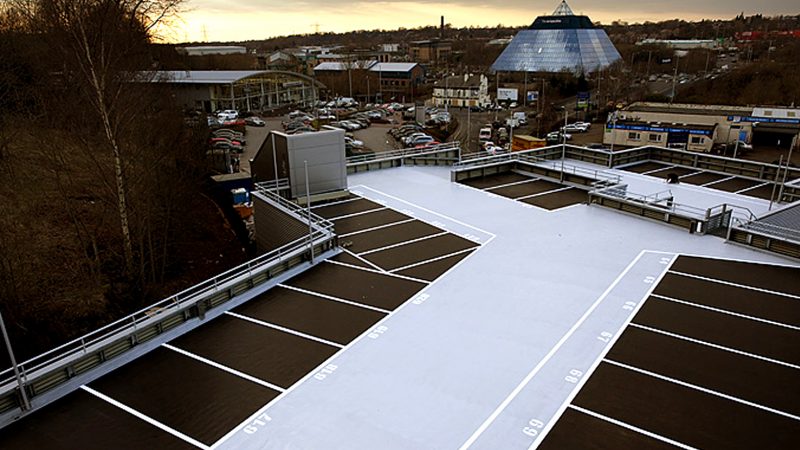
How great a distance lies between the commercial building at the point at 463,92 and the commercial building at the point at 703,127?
112ft

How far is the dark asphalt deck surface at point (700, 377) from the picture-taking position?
930 cm

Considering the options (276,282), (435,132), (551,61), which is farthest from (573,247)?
(551,61)

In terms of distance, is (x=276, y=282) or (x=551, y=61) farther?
(x=551, y=61)

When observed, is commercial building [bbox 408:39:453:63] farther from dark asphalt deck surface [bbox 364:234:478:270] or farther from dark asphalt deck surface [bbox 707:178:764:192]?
dark asphalt deck surface [bbox 364:234:478:270]

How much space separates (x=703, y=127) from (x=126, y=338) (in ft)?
176

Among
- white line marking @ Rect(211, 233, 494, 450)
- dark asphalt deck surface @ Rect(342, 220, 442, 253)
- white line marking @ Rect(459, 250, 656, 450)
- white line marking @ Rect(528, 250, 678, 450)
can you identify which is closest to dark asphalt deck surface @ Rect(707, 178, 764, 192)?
white line marking @ Rect(528, 250, 678, 450)

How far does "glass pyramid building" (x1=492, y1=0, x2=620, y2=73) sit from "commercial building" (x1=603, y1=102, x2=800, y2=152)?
56578 millimetres

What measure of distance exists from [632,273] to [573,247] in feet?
8.18

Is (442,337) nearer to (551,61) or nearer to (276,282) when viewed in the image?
(276,282)

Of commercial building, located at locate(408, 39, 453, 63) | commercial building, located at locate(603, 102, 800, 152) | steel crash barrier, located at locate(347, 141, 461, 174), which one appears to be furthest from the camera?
commercial building, located at locate(408, 39, 453, 63)

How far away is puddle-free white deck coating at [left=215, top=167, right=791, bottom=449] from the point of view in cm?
964

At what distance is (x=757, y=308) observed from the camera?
538 inches

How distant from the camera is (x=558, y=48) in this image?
11862 centimetres

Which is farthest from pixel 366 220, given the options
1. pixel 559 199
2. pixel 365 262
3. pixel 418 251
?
pixel 559 199
